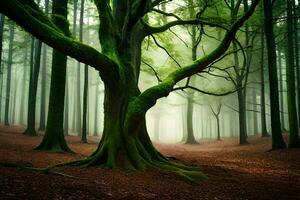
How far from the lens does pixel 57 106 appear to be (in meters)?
13.2

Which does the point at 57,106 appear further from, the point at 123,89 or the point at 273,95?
the point at 273,95

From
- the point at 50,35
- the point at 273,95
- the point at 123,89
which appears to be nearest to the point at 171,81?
the point at 123,89

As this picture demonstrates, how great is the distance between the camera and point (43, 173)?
690cm

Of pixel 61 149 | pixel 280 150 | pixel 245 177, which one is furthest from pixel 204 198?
pixel 280 150

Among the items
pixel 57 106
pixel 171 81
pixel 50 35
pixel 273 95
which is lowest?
pixel 57 106

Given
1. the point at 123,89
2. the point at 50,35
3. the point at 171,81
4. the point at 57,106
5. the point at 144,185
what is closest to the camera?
the point at 50,35

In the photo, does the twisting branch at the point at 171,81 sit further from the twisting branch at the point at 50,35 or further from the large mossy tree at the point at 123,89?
the twisting branch at the point at 50,35

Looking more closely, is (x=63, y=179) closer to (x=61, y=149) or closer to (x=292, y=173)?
(x=61, y=149)

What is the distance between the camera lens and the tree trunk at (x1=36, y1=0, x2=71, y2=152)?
12.9 m

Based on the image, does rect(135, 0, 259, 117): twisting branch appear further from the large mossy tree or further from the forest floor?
the forest floor

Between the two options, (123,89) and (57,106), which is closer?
(123,89)

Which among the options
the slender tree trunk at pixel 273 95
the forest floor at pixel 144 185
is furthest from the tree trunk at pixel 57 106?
the slender tree trunk at pixel 273 95

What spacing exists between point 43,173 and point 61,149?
624 centimetres

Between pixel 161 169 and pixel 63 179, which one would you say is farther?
pixel 161 169
